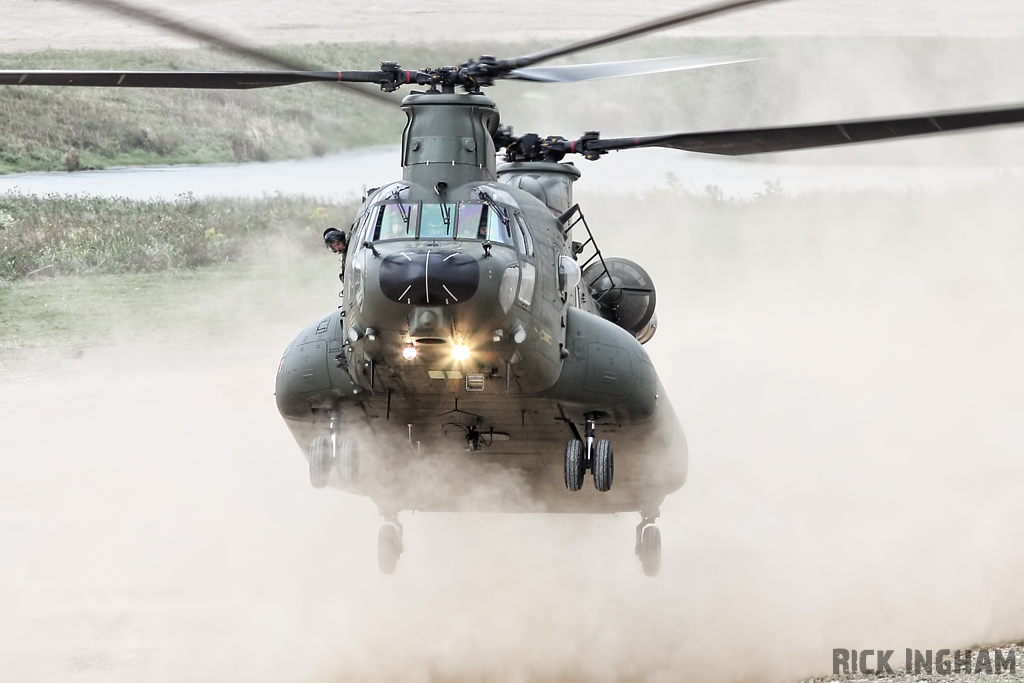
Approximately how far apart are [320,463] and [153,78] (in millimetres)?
3366

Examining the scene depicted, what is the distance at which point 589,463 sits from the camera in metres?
11.3

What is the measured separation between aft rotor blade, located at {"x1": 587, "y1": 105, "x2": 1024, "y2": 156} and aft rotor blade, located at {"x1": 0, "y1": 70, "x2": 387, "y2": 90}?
329 centimetres

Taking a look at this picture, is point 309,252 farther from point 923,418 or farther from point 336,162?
point 923,418

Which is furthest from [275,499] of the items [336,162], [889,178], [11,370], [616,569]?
[889,178]

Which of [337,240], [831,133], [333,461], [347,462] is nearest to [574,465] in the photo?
[347,462]

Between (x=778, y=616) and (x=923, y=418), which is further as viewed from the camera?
(x=923, y=418)

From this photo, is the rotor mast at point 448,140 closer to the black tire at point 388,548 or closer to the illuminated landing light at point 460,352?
the illuminated landing light at point 460,352

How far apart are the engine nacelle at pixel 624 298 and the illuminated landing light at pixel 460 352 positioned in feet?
13.5

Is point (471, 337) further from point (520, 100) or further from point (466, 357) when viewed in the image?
point (520, 100)

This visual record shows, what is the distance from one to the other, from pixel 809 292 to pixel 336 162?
7.94 meters

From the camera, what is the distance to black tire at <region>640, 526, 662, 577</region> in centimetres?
1380

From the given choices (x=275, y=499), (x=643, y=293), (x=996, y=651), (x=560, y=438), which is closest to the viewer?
(x=560, y=438)

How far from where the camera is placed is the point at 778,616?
14.6 metres

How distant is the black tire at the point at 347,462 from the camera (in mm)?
11219
